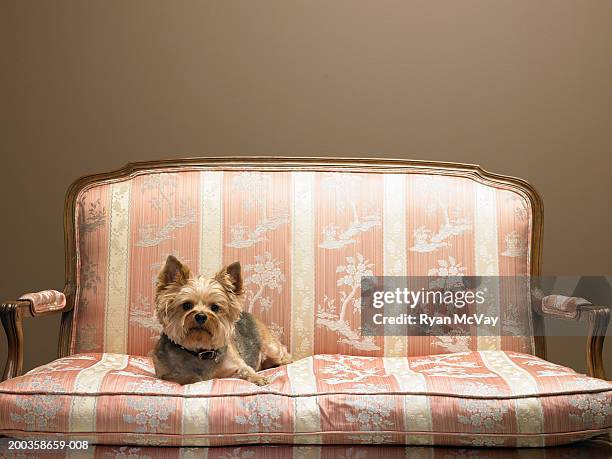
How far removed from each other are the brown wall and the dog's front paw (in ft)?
4.04

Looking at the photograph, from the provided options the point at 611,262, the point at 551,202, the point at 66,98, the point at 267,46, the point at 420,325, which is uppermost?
the point at 267,46

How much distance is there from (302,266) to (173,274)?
50cm

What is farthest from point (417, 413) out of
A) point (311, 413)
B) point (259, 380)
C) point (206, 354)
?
point (206, 354)

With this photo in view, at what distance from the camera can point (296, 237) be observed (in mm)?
2322

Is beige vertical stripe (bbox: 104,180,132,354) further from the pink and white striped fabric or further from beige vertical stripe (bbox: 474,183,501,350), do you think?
beige vertical stripe (bbox: 474,183,501,350)

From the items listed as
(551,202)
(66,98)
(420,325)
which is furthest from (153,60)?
(551,202)

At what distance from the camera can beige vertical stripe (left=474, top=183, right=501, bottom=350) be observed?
2.30 metres

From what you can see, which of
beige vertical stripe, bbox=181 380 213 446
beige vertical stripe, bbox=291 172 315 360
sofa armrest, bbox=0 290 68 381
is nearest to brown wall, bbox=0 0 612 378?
beige vertical stripe, bbox=291 172 315 360

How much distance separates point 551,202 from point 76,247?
5.80 feet

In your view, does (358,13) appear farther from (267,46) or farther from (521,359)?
(521,359)

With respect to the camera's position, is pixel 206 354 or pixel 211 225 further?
pixel 211 225

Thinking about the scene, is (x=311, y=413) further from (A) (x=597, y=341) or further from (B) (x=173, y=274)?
(A) (x=597, y=341)

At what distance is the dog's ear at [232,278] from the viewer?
75.4 inches

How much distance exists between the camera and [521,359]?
2076mm
